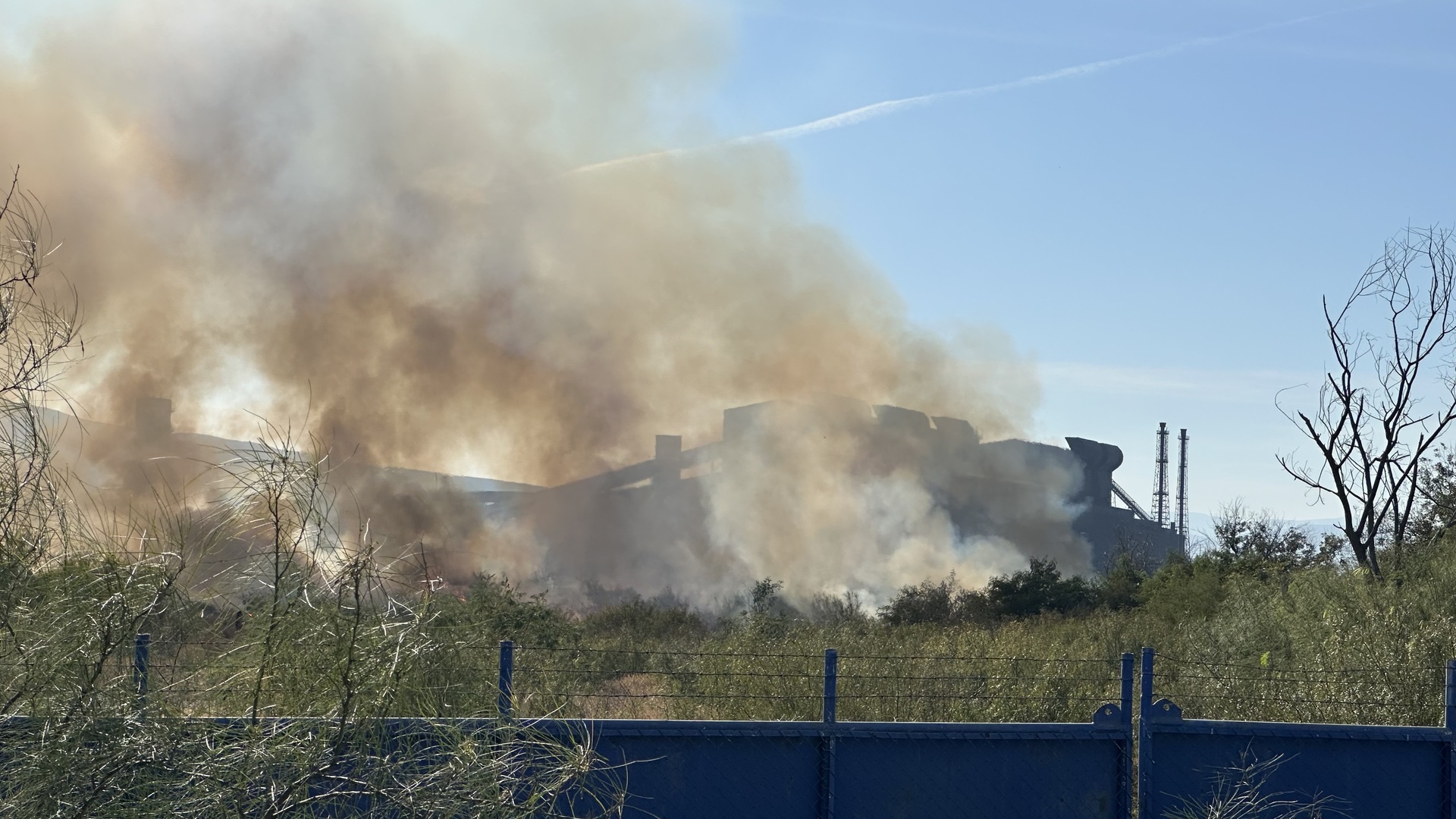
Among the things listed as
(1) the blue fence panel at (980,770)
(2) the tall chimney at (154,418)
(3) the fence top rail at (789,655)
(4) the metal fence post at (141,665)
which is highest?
(2) the tall chimney at (154,418)

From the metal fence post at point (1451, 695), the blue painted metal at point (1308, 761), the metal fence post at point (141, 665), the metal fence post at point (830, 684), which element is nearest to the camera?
the metal fence post at point (141, 665)

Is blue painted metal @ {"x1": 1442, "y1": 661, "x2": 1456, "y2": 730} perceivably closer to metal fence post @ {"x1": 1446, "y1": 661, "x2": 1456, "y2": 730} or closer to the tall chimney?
metal fence post @ {"x1": 1446, "y1": 661, "x2": 1456, "y2": 730}

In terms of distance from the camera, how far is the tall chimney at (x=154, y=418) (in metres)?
34.5

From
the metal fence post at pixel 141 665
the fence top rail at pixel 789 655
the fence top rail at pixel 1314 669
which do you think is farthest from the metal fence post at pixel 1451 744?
the metal fence post at pixel 141 665

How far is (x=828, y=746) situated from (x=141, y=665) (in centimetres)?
409

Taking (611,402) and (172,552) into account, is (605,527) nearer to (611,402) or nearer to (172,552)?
(611,402)

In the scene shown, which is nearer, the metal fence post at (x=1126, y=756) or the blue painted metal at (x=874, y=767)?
the blue painted metal at (x=874, y=767)

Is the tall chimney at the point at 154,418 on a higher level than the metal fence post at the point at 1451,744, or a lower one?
higher

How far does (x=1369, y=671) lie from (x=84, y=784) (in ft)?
36.0

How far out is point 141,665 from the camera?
3.54 metres

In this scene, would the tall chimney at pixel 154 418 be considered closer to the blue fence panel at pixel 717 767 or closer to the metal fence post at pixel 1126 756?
the blue fence panel at pixel 717 767

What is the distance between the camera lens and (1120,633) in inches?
746

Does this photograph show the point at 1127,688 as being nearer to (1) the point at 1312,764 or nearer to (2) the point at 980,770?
(2) the point at 980,770

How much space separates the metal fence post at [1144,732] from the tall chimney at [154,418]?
32.4 m
